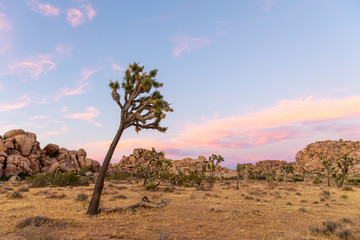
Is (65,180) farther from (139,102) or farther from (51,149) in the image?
(51,149)

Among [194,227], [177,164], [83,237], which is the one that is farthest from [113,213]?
[177,164]

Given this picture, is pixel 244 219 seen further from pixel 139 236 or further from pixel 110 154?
pixel 110 154

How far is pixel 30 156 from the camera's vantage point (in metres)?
52.7

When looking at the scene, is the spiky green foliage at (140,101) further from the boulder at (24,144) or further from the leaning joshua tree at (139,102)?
the boulder at (24,144)

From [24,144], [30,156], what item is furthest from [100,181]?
[24,144]

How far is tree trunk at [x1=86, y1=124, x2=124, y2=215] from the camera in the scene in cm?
1015

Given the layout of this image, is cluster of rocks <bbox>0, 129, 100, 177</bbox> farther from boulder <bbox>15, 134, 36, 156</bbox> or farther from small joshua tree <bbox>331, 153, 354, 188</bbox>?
small joshua tree <bbox>331, 153, 354, 188</bbox>

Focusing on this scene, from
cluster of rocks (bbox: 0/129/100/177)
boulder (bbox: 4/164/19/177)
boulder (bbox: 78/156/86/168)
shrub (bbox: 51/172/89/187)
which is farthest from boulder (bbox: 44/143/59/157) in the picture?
shrub (bbox: 51/172/89/187)

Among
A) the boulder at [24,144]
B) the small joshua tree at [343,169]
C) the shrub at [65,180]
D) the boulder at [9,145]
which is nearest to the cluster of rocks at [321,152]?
the small joshua tree at [343,169]

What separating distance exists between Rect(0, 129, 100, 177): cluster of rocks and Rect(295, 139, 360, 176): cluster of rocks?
99.2 meters

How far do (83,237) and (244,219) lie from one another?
7446 mm

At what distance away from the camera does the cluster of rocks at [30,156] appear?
45062 mm

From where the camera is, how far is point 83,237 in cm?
678

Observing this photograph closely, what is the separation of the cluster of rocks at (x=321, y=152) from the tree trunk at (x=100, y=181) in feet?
347
